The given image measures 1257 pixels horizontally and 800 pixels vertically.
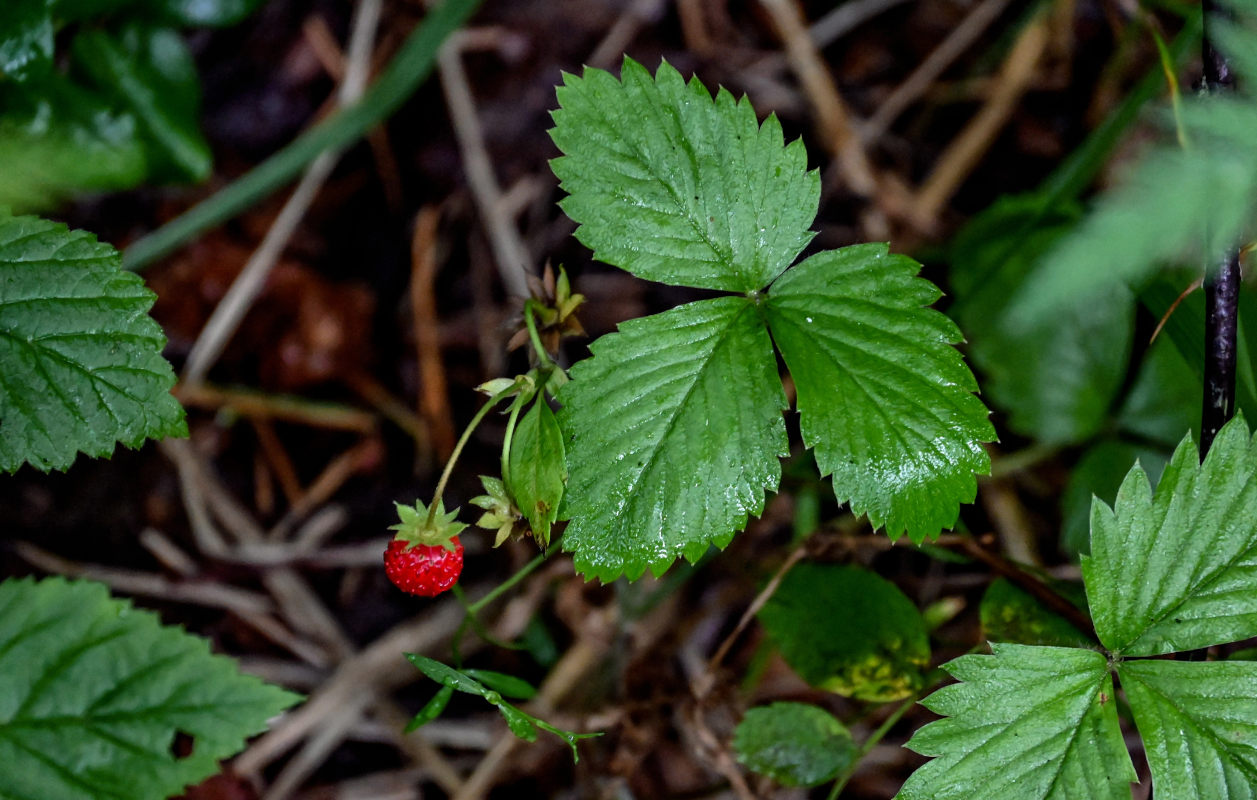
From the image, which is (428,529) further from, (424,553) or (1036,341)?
(1036,341)

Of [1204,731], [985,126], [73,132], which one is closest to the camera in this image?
[1204,731]

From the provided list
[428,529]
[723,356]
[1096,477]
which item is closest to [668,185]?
[723,356]

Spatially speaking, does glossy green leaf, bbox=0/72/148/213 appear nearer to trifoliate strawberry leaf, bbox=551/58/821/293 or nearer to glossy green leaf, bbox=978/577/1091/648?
trifoliate strawberry leaf, bbox=551/58/821/293

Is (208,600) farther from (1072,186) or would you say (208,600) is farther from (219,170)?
(1072,186)

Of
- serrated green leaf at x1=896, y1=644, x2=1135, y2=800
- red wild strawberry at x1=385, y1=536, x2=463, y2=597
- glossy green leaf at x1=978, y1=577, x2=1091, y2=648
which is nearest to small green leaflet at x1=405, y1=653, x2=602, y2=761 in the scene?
red wild strawberry at x1=385, y1=536, x2=463, y2=597

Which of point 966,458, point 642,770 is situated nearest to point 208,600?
point 642,770

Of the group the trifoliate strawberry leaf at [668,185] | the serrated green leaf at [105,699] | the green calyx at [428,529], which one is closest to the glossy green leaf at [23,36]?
the serrated green leaf at [105,699]

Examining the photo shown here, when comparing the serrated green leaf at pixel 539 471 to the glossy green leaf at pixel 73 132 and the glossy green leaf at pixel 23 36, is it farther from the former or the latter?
the glossy green leaf at pixel 23 36
